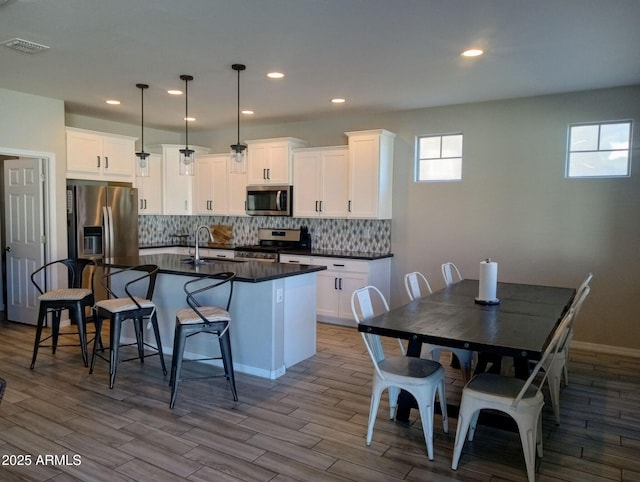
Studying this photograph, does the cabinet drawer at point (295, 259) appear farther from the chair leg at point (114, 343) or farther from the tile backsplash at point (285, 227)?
the chair leg at point (114, 343)

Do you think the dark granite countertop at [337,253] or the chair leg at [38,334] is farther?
the dark granite countertop at [337,253]

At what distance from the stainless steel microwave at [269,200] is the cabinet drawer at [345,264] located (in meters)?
0.98

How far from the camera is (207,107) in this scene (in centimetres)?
566

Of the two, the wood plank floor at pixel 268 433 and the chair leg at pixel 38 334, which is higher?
the chair leg at pixel 38 334

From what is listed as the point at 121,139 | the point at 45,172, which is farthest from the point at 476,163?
the point at 45,172

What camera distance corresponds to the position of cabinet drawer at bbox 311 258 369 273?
5.56 meters

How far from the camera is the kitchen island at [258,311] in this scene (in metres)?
3.88

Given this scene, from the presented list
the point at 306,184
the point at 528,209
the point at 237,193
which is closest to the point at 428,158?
the point at 528,209

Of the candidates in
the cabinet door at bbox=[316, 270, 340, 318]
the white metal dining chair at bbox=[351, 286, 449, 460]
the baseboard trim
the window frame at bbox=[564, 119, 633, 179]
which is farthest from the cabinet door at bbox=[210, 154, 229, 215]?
the baseboard trim

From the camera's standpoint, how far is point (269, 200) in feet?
21.5

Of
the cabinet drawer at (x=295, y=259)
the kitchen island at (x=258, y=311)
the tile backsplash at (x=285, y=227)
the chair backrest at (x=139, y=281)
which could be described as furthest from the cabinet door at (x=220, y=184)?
the kitchen island at (x=258, y=311)

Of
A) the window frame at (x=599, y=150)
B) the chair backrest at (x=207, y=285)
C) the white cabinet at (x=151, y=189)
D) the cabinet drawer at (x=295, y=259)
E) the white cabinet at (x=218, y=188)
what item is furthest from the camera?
the white cabinet at (x=218, y=188)

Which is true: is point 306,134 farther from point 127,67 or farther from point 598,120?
point 598,120

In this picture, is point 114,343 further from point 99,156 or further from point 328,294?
point 99,156
